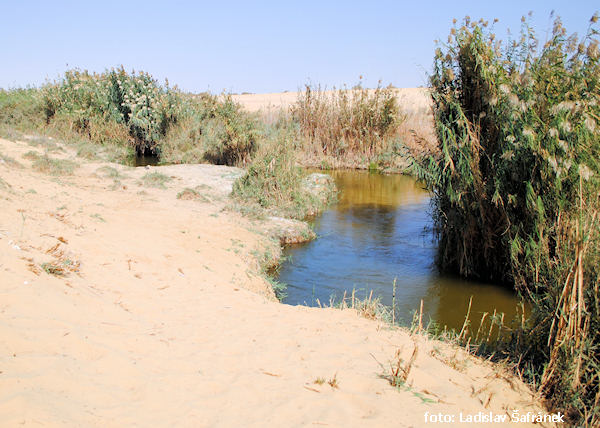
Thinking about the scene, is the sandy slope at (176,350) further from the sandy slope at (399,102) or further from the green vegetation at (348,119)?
the green vegetation at (348,119)

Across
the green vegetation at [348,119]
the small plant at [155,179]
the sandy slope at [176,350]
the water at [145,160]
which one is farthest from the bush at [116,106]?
the sandy slope at [176,350]

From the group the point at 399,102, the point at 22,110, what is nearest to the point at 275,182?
the point at 22,110

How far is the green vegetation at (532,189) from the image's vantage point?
3844 mm

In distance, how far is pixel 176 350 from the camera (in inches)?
153

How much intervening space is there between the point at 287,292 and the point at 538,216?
11.7 feet

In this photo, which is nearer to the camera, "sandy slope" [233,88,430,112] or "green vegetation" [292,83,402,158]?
"green vegetation" [292,83,402,158]

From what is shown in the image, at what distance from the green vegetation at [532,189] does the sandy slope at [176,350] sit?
499mm

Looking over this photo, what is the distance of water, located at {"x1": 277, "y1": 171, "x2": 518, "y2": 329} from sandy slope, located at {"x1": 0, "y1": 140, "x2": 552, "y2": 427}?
129cm

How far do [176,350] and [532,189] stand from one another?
15.4 feet

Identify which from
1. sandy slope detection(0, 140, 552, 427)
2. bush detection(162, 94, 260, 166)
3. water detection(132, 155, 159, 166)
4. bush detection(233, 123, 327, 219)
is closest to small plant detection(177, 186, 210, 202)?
bush detection(233, 123, 327, 219)

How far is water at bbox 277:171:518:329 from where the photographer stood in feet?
22.4

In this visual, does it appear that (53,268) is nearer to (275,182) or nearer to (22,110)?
(275,182)

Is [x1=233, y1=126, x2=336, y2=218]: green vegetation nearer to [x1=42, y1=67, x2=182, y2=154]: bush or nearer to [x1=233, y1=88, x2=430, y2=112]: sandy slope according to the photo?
[x1=233, y1=88, x2=430, y2=112]: sandy slope

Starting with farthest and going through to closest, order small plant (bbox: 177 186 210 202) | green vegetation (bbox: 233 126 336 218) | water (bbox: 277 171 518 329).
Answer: green vegetation (bbox: 233 126 336 218)
small plant (bbox: 177 186 210 202)
water (bbox: 277 171 518 329)
